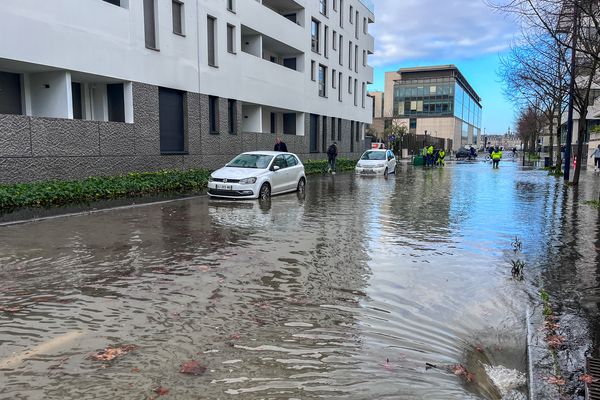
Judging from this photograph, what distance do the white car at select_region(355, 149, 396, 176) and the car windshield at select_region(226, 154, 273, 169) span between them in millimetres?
11738

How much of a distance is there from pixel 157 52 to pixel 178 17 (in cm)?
235

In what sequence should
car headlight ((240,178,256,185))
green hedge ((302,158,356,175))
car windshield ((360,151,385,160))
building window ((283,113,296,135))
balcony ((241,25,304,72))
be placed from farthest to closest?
building window ((283,113,296,135)) → green hedge ((302,158,356,175)) → car windshield ((360,151,385,160)) → balcony ((241,25,304,72)) → car headlight ((240,178,256,185))

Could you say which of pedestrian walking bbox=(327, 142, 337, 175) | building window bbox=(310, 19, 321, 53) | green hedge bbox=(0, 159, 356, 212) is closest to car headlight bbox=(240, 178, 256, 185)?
green hedge bbox=(0, 159, 356, 212)

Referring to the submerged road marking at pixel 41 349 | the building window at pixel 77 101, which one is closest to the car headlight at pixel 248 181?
the building window at pixel 77 101

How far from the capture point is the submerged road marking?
3.82 m

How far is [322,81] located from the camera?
3556 centimetres

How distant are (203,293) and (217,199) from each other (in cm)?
956

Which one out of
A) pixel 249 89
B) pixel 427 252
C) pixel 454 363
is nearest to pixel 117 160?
pixel 249 89

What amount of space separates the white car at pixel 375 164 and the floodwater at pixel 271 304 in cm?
1555

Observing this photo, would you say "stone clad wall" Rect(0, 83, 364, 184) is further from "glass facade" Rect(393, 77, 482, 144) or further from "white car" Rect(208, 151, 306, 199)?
"glass facade" Rect(393, 77, 482, 144)

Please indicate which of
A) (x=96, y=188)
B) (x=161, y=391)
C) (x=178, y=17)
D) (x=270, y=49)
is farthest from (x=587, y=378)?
(x=270, y=49)

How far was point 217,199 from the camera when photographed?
1505cm

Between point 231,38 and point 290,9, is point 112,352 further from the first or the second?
point 290,9

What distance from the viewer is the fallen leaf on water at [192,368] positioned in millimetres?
3691
